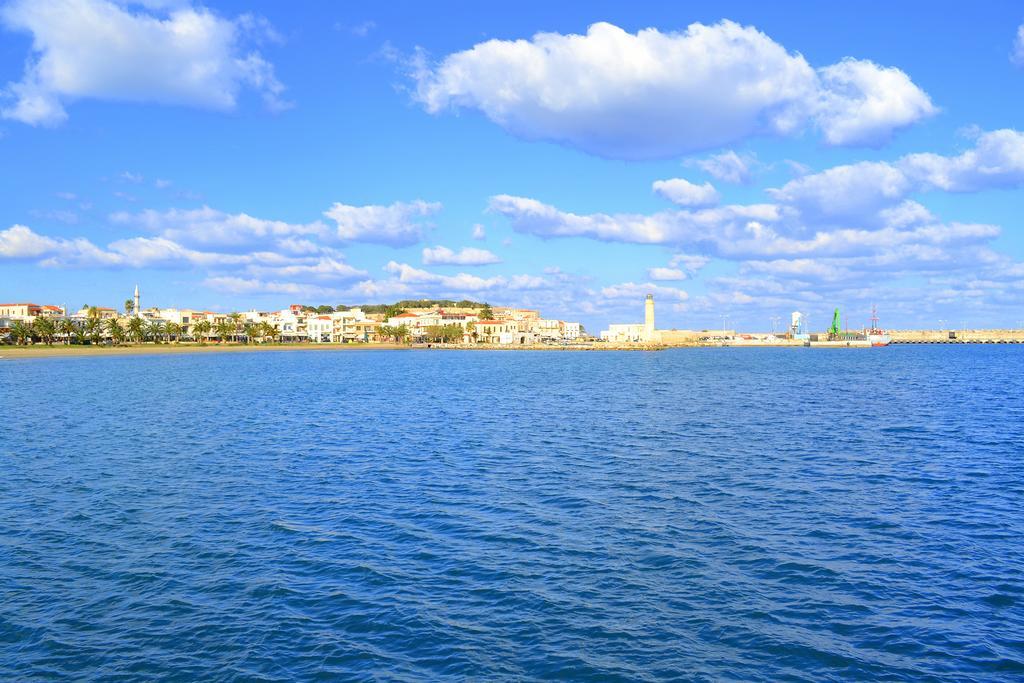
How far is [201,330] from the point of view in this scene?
17500 cm

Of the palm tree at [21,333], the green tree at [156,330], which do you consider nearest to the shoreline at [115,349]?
the palm tree at [21,333]

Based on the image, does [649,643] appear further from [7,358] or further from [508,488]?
[7,358]

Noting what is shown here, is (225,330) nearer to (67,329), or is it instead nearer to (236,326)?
(236,326)

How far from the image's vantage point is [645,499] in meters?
21.6

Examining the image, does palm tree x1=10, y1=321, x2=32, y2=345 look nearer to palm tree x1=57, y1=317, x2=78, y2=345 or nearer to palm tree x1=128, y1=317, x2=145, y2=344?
palm tree x1=57, y1=317, x2=78, y2=345

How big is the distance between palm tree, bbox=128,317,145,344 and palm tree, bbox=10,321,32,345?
757 inches

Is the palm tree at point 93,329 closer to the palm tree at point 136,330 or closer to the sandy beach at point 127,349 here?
the palm tree at point 136,330

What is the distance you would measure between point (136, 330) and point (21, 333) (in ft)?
70.5

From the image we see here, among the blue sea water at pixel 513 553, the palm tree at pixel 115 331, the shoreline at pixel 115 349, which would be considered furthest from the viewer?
the palm tree at pixel 115 331

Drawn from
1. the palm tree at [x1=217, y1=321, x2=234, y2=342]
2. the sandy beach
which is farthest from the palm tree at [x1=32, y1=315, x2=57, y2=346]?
the palm tree at [x1=217, y1=321, x2=234, y2=342]

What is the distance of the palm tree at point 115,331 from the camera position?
162 meters

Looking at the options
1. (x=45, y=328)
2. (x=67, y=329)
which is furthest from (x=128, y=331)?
(x=45, y=328)

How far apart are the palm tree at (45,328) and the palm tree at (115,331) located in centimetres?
1259

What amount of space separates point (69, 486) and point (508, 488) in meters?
14.3
